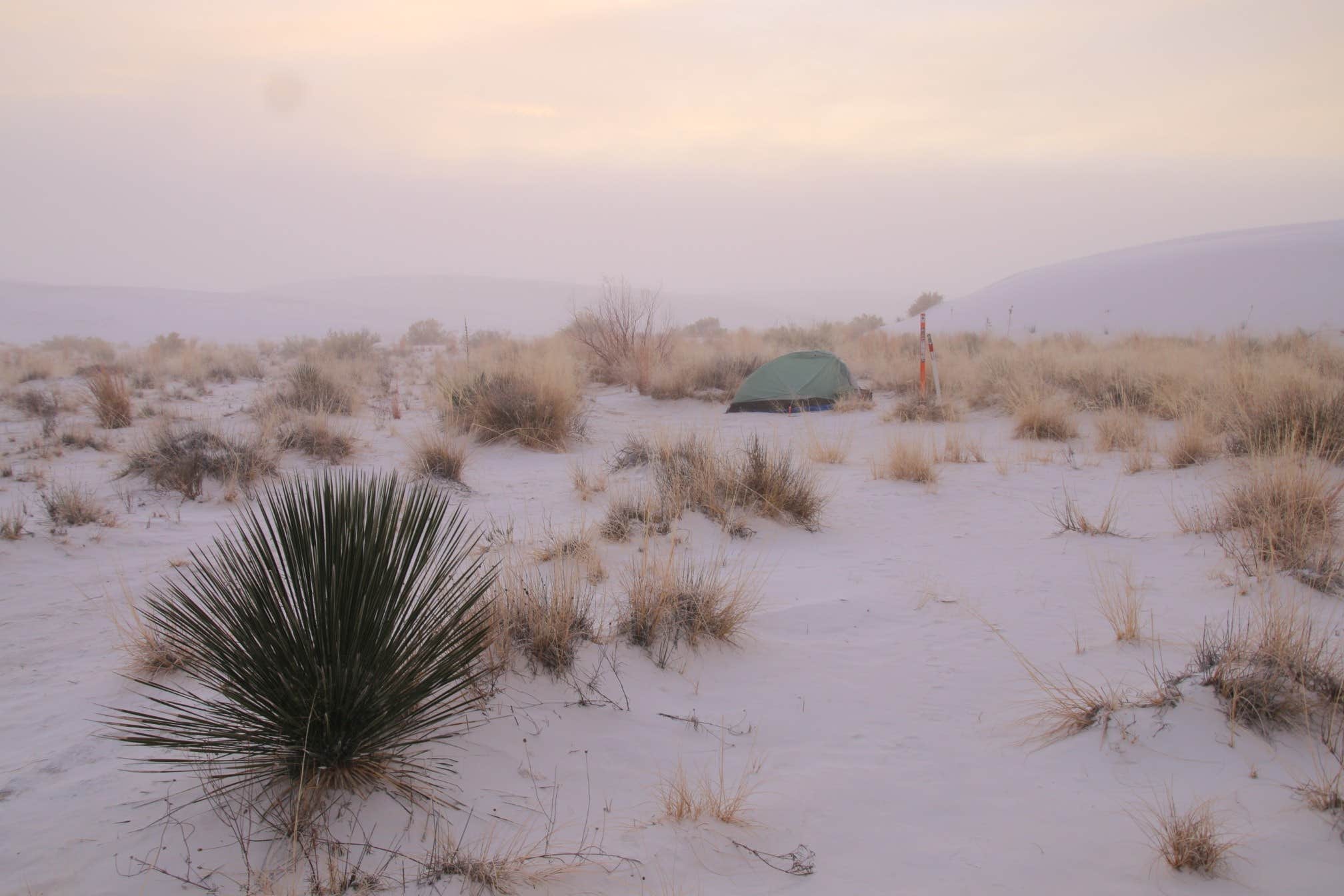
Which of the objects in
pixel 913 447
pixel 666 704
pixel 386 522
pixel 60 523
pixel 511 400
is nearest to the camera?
pixel 386 522

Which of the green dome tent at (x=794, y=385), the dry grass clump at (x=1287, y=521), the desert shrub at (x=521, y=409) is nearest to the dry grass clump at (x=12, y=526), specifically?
the desert shrub at (x=521, y=409)

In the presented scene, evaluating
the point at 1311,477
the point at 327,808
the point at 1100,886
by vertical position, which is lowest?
the point at 1100,886

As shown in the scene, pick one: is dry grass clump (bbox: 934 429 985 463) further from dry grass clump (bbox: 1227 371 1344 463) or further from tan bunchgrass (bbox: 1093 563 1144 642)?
tan bunchgrass (bbox: 1093 563 1144 642)

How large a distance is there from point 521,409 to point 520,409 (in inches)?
0.6

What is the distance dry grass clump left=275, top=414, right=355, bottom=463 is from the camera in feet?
24.1

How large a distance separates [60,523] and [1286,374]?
33.5 feet

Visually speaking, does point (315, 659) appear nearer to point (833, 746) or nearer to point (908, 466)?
point (833, 746)

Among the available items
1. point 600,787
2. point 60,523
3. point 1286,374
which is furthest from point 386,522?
point 1286,374

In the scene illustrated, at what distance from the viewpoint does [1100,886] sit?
1985 millimetres

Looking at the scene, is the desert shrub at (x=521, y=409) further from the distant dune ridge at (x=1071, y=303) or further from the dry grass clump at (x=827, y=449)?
the distant dune ridge at (x=1071, y=303)

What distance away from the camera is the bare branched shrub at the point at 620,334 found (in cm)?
1295

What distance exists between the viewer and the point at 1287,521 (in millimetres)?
4109

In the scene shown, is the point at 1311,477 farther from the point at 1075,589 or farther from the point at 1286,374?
the point at 1286,374

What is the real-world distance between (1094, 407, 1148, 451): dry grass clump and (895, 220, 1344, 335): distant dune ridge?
12.5 meters
